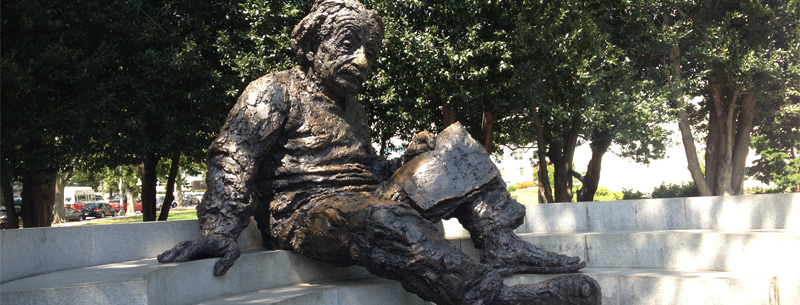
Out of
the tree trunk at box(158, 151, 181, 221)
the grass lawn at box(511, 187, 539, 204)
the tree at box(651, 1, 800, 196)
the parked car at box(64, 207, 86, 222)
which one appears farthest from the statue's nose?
the parked car at box(64, 207, 86, 222)

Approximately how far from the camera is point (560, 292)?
4012 mm

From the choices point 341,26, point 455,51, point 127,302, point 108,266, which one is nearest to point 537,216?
point 341,26

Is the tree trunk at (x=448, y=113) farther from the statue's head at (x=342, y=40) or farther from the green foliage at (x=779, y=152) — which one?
the statue's head at (x=342, y=40)

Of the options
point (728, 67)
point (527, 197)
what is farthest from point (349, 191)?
point (527, 197)

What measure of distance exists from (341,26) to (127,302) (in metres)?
2.44

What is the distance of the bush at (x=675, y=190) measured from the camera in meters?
19.9

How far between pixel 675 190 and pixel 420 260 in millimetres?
18658

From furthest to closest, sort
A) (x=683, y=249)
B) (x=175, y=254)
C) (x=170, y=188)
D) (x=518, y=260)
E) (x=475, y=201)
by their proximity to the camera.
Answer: (x=170, y=188)
(x=683, y=249)
(x=475, y=201)
(x=518, y=260)
(x=175, y=254)

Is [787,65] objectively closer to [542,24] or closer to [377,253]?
[542,24]

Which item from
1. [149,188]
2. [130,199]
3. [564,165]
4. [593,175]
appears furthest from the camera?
[130,199]

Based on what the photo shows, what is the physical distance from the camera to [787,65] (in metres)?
12.5

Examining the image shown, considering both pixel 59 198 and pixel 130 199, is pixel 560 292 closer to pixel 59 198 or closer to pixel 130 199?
pixel 59 198

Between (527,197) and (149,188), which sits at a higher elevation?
(149,188)

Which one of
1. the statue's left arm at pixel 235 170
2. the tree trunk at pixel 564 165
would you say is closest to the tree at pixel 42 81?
the statue's left arm at pixel 235 170
